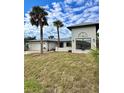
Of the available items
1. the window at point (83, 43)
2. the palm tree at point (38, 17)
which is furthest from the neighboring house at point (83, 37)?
the palm tree at point (38, 17)

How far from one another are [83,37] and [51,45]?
33cm

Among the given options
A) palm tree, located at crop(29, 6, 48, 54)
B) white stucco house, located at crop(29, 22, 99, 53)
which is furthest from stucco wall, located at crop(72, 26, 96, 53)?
palm tree, located at crop(29, 6, 48, 54)

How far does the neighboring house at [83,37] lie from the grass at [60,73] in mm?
72

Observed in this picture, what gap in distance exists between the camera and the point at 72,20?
1969 mm

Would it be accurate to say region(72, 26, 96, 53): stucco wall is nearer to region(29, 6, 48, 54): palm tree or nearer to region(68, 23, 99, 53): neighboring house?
region(68, 23, 99, 53): neighboring house

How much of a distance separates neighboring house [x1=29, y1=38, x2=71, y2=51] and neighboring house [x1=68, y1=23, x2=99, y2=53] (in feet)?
0.21

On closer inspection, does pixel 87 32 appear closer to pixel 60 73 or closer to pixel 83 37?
pixel 83 37

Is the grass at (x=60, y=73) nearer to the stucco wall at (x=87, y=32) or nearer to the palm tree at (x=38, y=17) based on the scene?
the stucco wall at (x=87, y=32)

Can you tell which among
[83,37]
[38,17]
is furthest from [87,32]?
[38,17]

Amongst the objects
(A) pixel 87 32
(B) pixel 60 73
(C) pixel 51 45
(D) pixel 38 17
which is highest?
(D) pixel 38 17

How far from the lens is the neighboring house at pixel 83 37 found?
6.35 feet

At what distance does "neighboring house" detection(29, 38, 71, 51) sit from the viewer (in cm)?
196

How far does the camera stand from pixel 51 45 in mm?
2006
